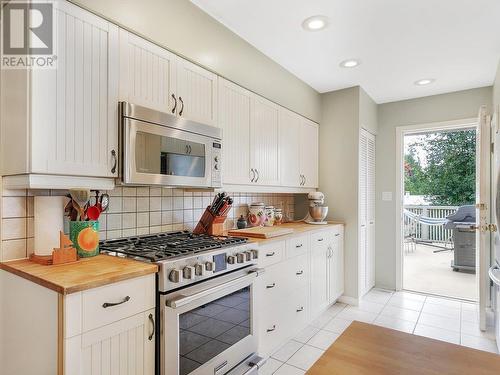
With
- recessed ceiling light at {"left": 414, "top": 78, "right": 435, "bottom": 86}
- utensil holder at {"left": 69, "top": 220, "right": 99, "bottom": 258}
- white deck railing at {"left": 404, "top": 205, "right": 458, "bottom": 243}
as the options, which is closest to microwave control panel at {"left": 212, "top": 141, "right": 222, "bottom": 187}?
utensil holder at {"left": 69, "top": 220, "right": 99, "bottom": 258}

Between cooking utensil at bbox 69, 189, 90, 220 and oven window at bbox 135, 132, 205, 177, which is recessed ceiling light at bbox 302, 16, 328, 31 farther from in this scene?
cooking utensil at bbox 69, 189, 90, 220

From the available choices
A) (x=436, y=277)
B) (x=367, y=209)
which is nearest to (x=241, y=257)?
(x=367, y=209)

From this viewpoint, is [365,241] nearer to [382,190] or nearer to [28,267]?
[382,190]

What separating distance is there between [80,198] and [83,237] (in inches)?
7.9

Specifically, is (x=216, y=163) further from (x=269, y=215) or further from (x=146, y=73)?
(x=269, y=215)

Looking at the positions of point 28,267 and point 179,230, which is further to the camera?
point 179,230

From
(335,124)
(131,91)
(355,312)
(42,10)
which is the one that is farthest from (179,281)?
(335,124)

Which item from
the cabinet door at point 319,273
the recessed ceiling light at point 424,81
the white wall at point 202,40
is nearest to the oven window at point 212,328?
the cabinet door at point 319,273

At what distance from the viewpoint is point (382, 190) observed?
163 inches

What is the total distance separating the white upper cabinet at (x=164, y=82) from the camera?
5.52 feet

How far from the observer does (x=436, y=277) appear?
469 cm

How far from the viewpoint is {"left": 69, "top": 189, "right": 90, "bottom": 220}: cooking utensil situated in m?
1.51

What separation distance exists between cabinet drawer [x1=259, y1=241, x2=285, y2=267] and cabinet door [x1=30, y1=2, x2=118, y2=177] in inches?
46.9

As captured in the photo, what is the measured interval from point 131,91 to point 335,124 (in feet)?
8.72
